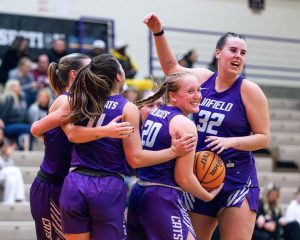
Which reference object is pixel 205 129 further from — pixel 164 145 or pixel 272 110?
pixel 272 110

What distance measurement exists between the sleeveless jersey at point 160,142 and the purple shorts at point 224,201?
77 cm

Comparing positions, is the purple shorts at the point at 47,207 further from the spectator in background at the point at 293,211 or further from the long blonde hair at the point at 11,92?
the spectator in background at the point at 293,211

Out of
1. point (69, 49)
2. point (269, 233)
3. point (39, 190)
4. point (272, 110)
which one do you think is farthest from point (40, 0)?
point (39, 190)

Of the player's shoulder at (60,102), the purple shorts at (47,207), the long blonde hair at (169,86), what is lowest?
the purple shorts at (47,207)

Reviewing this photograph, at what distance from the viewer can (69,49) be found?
1395 cm

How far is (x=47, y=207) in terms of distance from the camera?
568 centimetres

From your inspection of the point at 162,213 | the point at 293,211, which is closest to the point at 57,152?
the point at 162,213

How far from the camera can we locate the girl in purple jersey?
18.6 ft

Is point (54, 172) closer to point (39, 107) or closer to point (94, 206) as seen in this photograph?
point (94, 206)

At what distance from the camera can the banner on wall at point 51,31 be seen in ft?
45.2

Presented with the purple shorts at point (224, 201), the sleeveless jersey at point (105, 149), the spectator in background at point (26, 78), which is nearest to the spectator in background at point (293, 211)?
the spectator in background at point (26, 78)

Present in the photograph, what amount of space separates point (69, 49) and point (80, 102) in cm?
901

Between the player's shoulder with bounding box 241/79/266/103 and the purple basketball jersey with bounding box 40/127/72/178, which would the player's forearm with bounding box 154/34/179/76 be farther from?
the purple basketball jersey with bounding box 40/127/72/178

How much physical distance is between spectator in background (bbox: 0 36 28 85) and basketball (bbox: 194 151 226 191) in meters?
7.42
